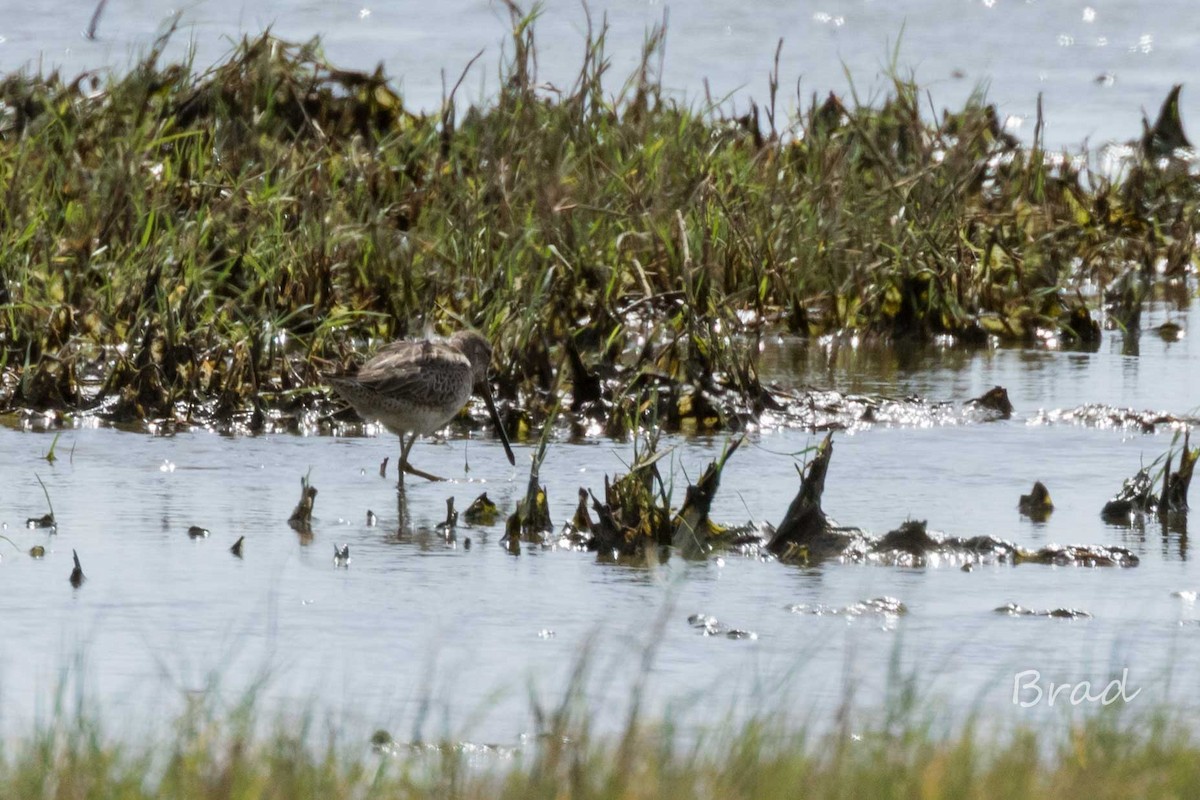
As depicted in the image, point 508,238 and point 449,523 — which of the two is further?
point 508,238

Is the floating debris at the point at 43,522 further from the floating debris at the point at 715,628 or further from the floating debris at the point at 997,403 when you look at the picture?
the floating debris at the point at 997,403

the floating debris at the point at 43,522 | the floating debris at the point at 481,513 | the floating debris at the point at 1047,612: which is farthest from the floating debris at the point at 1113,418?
the floating debris at the point at 43,522

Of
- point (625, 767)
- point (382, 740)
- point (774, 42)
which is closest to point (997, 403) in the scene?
point (382, 740)

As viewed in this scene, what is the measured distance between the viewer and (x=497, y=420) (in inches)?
329

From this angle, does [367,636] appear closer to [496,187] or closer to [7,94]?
[496,187]

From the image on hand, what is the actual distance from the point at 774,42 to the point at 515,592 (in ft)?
43.1

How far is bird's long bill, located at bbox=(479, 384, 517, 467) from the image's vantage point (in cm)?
807

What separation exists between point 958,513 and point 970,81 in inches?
429

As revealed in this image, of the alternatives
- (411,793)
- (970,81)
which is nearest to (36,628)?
(411,793)

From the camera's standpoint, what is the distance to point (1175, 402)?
365 inches

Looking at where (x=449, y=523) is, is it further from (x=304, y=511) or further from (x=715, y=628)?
(x=715, y=628)

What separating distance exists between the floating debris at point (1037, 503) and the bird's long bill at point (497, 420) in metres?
1.91

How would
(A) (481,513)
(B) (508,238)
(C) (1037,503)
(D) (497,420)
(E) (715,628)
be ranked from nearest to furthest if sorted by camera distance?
1. (E) (715,628)
2. (A) (481,513)
3. (C) (1037,503)
4. (D) (497,420)
5. (B) (508,238)

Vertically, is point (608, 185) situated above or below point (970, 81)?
below
